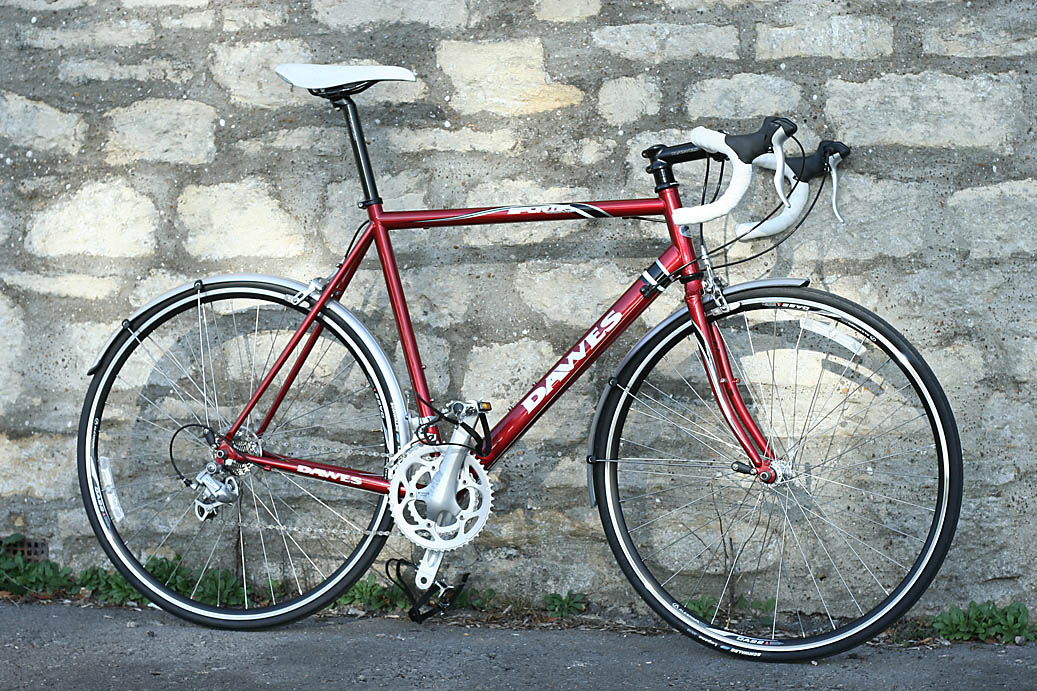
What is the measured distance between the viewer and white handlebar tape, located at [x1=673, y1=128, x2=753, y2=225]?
7.51ft

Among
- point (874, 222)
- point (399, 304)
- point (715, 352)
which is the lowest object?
point (715, 352)

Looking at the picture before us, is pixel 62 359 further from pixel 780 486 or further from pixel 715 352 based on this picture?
pixel 780 486

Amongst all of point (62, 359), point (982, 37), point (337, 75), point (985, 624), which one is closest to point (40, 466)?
point (62, 359)

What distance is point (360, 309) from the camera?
9.59 feet

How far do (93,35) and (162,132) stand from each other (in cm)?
39

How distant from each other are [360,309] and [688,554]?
125 centimetres

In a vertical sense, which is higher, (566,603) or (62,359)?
(62,359)

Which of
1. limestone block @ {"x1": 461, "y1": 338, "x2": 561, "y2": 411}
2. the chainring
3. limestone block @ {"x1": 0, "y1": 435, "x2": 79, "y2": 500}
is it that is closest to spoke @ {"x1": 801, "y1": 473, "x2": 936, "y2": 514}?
limestone block @ {"x1": 461, "y1": 338, "x2": 561, "y2": 411}

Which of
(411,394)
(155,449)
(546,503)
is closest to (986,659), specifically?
(546,503)

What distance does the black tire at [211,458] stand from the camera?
287 cm

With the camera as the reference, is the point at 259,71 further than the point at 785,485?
Yes

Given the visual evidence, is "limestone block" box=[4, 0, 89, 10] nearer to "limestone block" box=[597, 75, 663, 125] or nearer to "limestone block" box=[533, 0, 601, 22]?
"limestone block" box=[533, 0, 601, 22]

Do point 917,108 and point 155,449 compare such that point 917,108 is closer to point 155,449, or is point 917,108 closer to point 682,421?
point 682,421

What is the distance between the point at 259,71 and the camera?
9.64 feet
